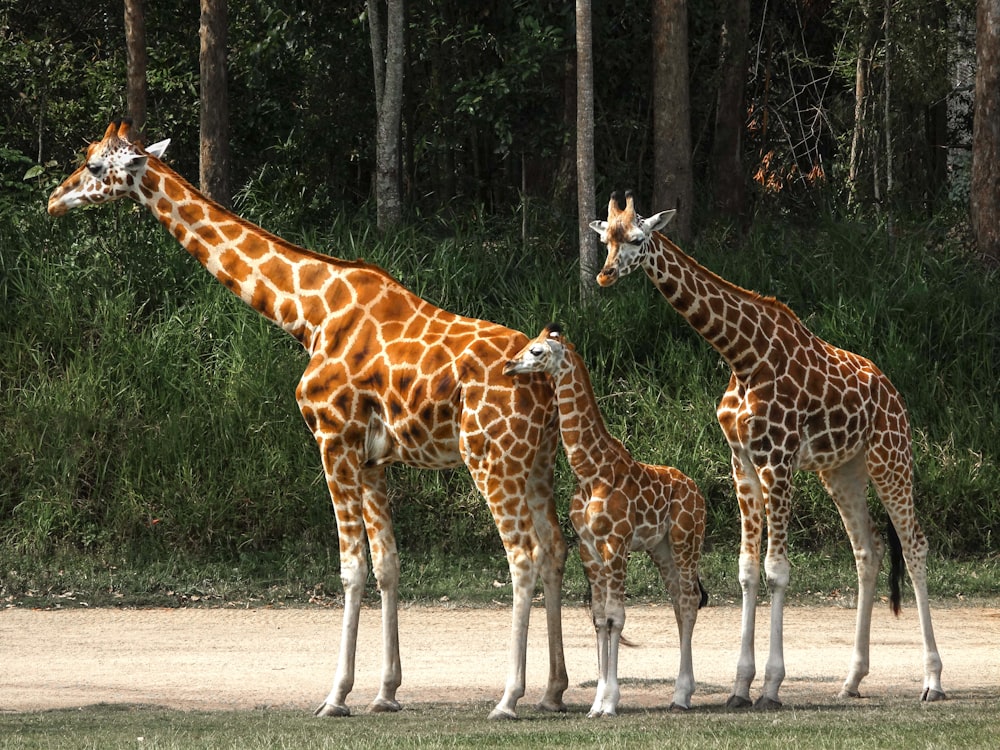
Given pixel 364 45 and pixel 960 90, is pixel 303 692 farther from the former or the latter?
pixel 960 90

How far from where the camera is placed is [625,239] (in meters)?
8.43

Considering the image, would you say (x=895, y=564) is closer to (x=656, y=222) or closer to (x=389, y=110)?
(x=656, y=222)

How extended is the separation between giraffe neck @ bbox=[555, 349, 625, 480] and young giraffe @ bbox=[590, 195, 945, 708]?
23.1 inches

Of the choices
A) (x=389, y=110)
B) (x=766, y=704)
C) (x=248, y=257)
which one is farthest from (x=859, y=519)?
(x=389, y=110)

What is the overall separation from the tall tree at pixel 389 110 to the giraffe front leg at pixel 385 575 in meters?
7.35

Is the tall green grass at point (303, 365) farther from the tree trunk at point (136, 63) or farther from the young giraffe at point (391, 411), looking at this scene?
the young giraffe at point (391, 411)

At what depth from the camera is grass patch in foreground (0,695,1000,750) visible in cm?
696

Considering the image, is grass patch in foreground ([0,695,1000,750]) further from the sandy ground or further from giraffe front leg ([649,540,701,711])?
the sandy ground

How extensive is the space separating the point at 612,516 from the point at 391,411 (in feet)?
4.59

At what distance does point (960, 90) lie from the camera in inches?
683

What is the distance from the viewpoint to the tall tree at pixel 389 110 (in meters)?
15.2

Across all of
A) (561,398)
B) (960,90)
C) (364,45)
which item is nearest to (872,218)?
(960,90)

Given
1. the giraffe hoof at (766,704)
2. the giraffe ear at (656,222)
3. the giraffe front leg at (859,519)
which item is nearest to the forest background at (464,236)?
the giraffe front leg at (859,519)

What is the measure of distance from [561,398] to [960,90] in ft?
35.9
